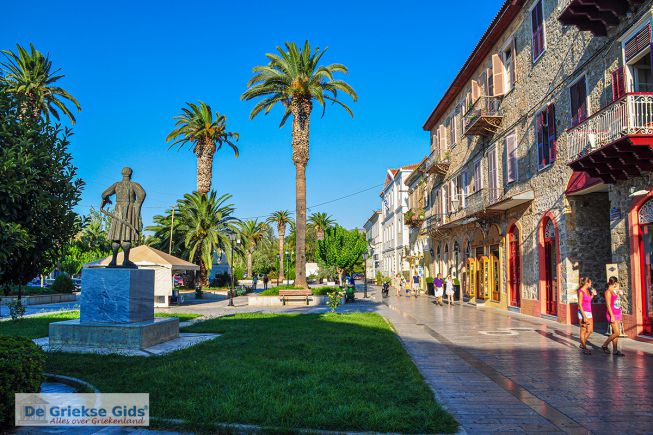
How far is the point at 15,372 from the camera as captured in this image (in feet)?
16.8

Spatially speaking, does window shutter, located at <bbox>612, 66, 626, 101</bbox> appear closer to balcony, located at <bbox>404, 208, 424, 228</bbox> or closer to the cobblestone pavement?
the cobblestone pavement

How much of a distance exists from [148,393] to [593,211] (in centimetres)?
1455

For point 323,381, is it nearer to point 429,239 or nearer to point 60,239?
point 60,239

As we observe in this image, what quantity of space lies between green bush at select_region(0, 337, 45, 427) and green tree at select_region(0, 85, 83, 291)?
0.98 meters

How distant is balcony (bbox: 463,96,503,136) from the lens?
22406 millimetres

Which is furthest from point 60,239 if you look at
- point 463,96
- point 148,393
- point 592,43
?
point 463,96

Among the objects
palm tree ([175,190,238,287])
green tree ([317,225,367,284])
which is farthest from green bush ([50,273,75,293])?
green tree ([317,225,367,284])

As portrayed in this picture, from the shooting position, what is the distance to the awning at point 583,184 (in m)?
14.4

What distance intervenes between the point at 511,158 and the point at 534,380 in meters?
14.5

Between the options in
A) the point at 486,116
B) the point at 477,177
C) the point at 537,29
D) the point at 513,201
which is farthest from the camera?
the point at 477,177

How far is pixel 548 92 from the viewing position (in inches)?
693

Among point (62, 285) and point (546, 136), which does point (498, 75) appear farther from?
point (62, 285)

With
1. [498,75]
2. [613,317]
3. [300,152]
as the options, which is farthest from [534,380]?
[300,152]

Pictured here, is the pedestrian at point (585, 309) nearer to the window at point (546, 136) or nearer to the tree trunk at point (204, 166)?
the window at point (546, 136)
